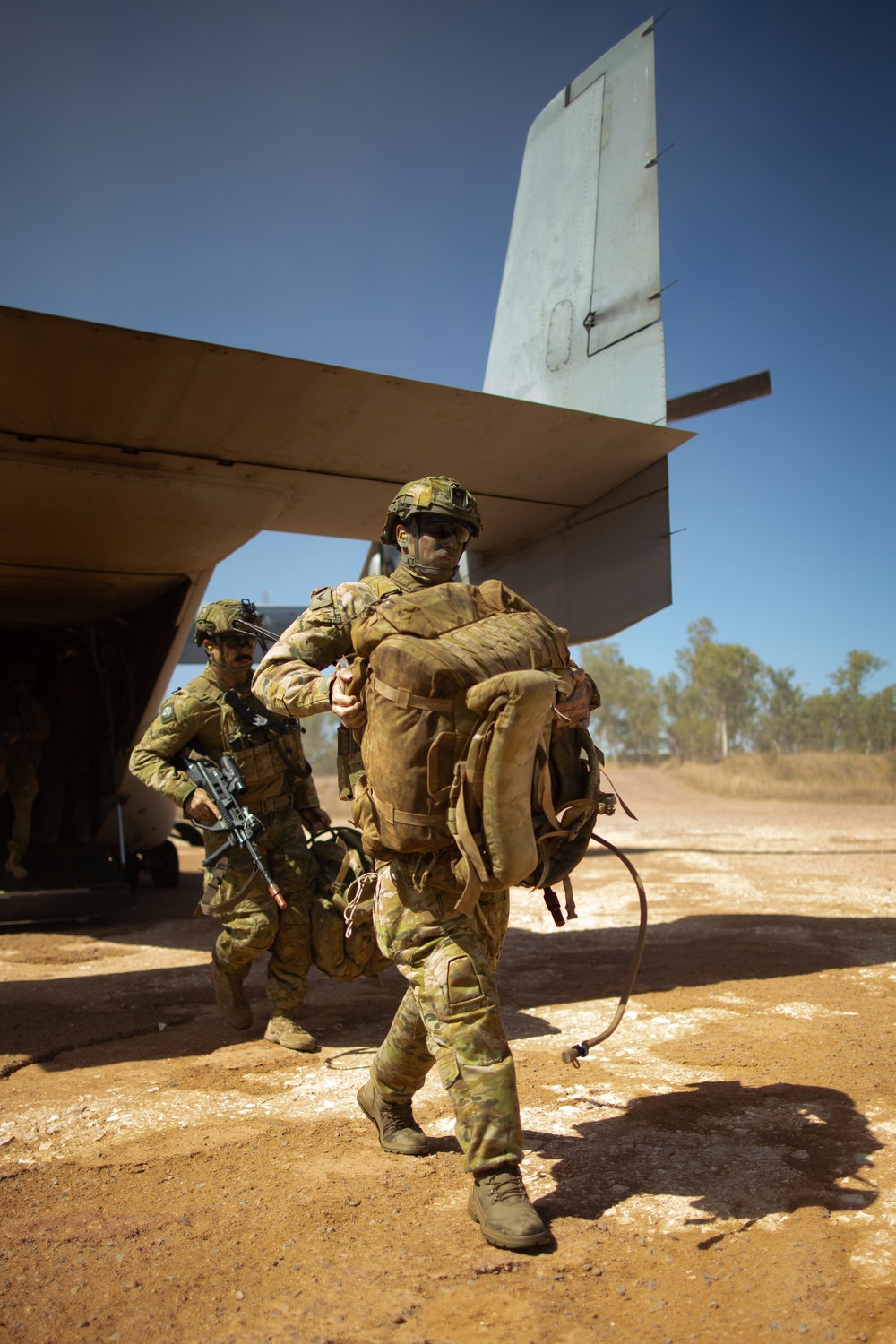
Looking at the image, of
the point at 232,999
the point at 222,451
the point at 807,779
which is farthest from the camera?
the point at 807,779

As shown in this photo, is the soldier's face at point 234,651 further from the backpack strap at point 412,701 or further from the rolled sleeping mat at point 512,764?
the rolled sleeping mat at point 512,764

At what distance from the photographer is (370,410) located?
5.23 metres

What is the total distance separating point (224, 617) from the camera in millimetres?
4770

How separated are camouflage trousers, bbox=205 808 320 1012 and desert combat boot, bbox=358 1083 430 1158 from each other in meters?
1.43

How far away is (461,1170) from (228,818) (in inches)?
80.6

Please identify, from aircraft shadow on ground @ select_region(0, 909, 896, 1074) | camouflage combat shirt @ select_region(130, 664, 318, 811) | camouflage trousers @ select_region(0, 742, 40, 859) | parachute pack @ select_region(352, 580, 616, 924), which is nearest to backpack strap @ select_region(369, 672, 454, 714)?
parachute pack @ select_region(352, 580, 616, 924)

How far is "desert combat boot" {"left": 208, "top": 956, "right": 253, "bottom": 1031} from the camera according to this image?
454 centimetres

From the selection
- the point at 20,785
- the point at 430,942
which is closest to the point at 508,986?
the point at 430,942

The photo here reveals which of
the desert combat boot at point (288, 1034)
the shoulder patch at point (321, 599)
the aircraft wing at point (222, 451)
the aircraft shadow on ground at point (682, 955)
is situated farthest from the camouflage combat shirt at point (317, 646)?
the aircraft shadow on ground at point (682, 955)

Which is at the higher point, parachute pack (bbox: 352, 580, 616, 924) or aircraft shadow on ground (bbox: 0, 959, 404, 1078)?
parachute pack (bbox: 352, 580, 616, 924)

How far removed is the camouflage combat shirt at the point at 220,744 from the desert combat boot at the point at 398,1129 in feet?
5.91

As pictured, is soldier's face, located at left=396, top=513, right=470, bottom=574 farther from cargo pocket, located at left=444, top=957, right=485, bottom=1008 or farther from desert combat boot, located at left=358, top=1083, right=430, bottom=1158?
desert combat boot, located at left=358, top=1083, right=430, bottom=1158

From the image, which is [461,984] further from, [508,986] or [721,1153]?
[508,986]

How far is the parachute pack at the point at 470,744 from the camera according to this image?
8.09 ft
